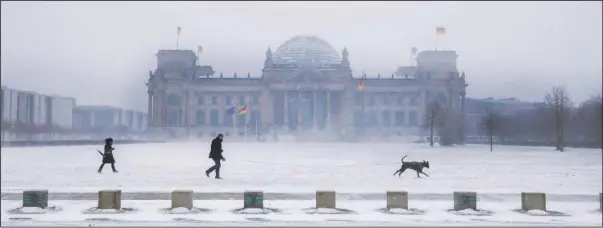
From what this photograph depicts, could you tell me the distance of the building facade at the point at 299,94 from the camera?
128 metres

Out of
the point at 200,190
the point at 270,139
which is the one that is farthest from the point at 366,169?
the point at 270,139

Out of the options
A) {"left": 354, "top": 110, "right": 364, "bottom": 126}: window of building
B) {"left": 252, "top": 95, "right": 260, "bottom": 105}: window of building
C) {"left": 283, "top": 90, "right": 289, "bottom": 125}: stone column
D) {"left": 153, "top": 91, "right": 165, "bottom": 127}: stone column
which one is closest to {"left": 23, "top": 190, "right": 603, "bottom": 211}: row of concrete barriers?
{"left": 354, "top": 110, "right": 364, "bottom": 126}: window of building

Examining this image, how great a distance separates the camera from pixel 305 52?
13362 centimetres

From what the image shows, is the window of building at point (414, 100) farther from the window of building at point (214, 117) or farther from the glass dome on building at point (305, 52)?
the window of building at point (214, 117)

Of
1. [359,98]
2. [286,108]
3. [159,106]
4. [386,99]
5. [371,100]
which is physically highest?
[359,98]

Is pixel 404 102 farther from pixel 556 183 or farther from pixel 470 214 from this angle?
pixel 470 214

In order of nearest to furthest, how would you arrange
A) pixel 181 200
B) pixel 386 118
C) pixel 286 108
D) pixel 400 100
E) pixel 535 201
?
1. pixel 535 201
2. pixel 181 200
3. pixel 286 108
4. pixel 386 118
5. pixel 400 100

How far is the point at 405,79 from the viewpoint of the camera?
12912 cm

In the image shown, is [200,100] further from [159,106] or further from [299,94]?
[299,94]

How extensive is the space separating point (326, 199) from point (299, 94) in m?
115

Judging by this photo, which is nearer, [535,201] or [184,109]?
[535,201]

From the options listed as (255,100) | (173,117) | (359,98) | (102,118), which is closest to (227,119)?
(255,100)

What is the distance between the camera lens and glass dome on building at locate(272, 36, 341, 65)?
438ft

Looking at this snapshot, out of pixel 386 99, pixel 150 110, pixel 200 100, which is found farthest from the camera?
pixel 200 100
